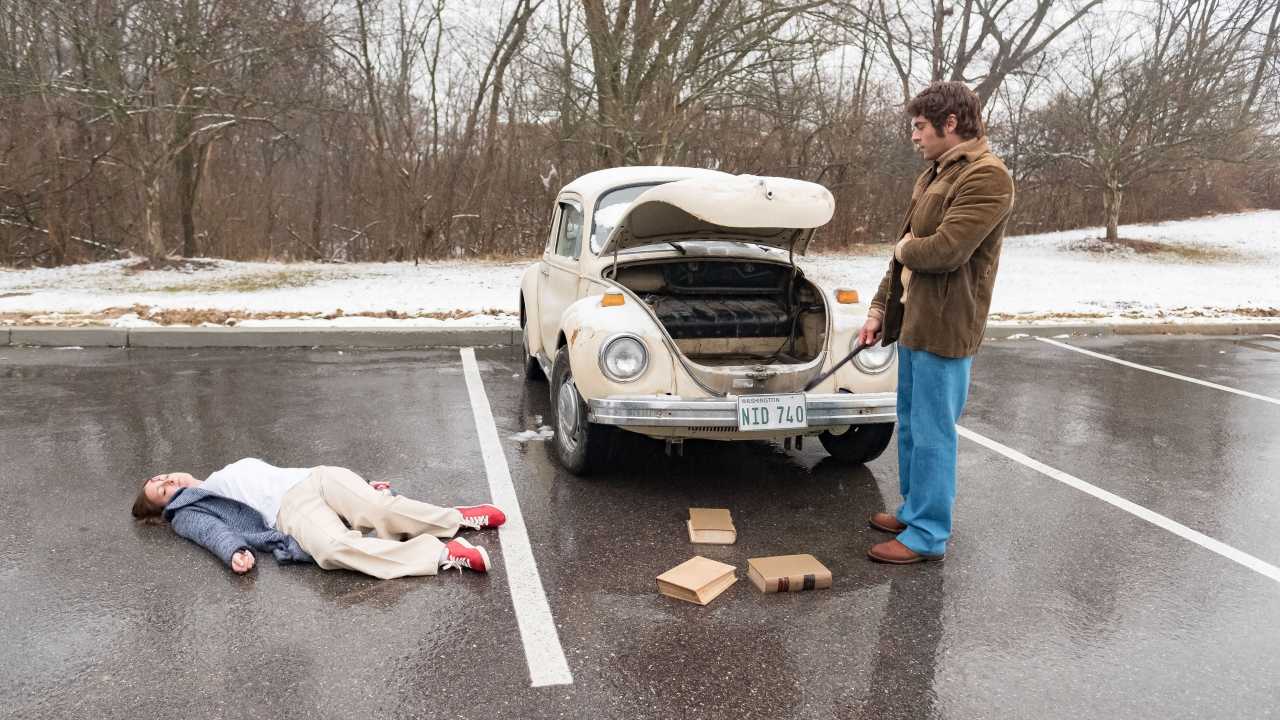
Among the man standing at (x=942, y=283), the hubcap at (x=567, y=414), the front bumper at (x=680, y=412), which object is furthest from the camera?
the hubcap at (x=567, y=414)

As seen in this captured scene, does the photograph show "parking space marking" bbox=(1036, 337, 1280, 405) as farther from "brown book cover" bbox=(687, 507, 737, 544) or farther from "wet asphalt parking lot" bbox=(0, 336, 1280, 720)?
"brown book cover" bbox=(687, 507, 737, 544)

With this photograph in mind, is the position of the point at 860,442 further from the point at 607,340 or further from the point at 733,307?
the point at 607,340

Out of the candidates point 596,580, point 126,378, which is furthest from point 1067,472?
point 126,378

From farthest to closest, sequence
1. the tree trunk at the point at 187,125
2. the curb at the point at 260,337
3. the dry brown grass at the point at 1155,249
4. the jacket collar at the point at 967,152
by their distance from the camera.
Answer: the dry brown grass at the point at 1155,249 → the tree trunk at the point at 187,125 → the curb at the point at 260,337 → the jacket collar at the point at 967,152

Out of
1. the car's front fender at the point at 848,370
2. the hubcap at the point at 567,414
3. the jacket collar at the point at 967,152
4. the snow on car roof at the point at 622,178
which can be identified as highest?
the snow on car roof at the point at 622,178

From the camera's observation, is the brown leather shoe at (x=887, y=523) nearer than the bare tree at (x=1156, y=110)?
Yes

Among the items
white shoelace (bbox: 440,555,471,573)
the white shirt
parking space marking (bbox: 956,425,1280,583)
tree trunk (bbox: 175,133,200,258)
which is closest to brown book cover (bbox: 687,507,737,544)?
white shoelace (bbox: 440,555,471,573)

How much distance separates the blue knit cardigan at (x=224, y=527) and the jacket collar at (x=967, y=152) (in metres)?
3.20

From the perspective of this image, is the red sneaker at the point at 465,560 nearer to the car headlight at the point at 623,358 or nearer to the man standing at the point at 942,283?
the car headlight at the point at 623,358

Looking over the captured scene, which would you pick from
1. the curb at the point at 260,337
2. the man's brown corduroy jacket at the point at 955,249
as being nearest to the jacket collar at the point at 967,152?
the man's brown corduroy jacket at the point at 955,249

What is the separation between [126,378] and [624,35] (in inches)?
371

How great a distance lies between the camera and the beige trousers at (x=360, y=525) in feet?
11.7

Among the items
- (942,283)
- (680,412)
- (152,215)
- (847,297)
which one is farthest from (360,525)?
(152,215)

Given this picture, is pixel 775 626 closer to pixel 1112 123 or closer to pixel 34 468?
pixel 34 468
